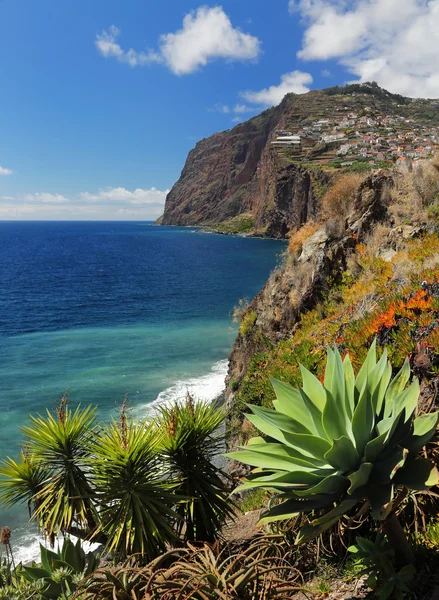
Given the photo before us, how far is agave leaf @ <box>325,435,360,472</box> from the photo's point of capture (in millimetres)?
2055

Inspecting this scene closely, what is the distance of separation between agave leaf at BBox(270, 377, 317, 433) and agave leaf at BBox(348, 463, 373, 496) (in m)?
0.65

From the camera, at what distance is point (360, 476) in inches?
76.6

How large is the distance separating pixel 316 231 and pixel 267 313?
308cm

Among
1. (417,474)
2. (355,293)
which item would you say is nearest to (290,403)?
(417,474)

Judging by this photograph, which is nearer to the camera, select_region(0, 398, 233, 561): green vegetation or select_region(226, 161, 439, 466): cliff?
select_region(0, 398, 233, 561): green vegetation

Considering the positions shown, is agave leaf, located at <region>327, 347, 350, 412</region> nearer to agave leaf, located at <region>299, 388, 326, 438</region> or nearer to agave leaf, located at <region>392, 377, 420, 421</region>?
agave leaf, located at <region>299, 388, 326, 438</region>

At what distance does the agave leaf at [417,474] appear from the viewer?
6.29ft

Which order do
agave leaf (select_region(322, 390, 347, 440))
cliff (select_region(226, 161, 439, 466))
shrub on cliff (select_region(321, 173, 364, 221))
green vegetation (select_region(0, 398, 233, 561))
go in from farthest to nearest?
shrub on cliff (select_region(321, 173, 364, 221))
cliff (select_region(226, 161, 439, 466))
green vegetation (select_region(0, 398, 233, 561))
agave leaf (select_region(322, 390, 347, 440))

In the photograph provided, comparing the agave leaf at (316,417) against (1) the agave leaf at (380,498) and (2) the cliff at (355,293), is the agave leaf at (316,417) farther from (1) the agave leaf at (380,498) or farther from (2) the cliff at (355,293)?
(2) the cliff at (355,293)

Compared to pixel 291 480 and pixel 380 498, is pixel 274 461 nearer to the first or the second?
pixel 291 480

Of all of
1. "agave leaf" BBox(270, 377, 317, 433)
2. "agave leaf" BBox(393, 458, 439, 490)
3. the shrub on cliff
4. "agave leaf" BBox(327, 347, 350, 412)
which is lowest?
→ "agave leaf" BBox(393, 458, 439, 490)

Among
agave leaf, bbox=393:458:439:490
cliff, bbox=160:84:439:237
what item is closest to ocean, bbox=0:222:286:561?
agave leaf, bbox=393:458:439:490

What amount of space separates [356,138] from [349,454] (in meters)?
108

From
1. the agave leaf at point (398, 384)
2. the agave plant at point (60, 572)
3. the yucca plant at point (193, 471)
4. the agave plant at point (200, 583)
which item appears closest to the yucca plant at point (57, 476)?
the agave plant at point (60, 572)
